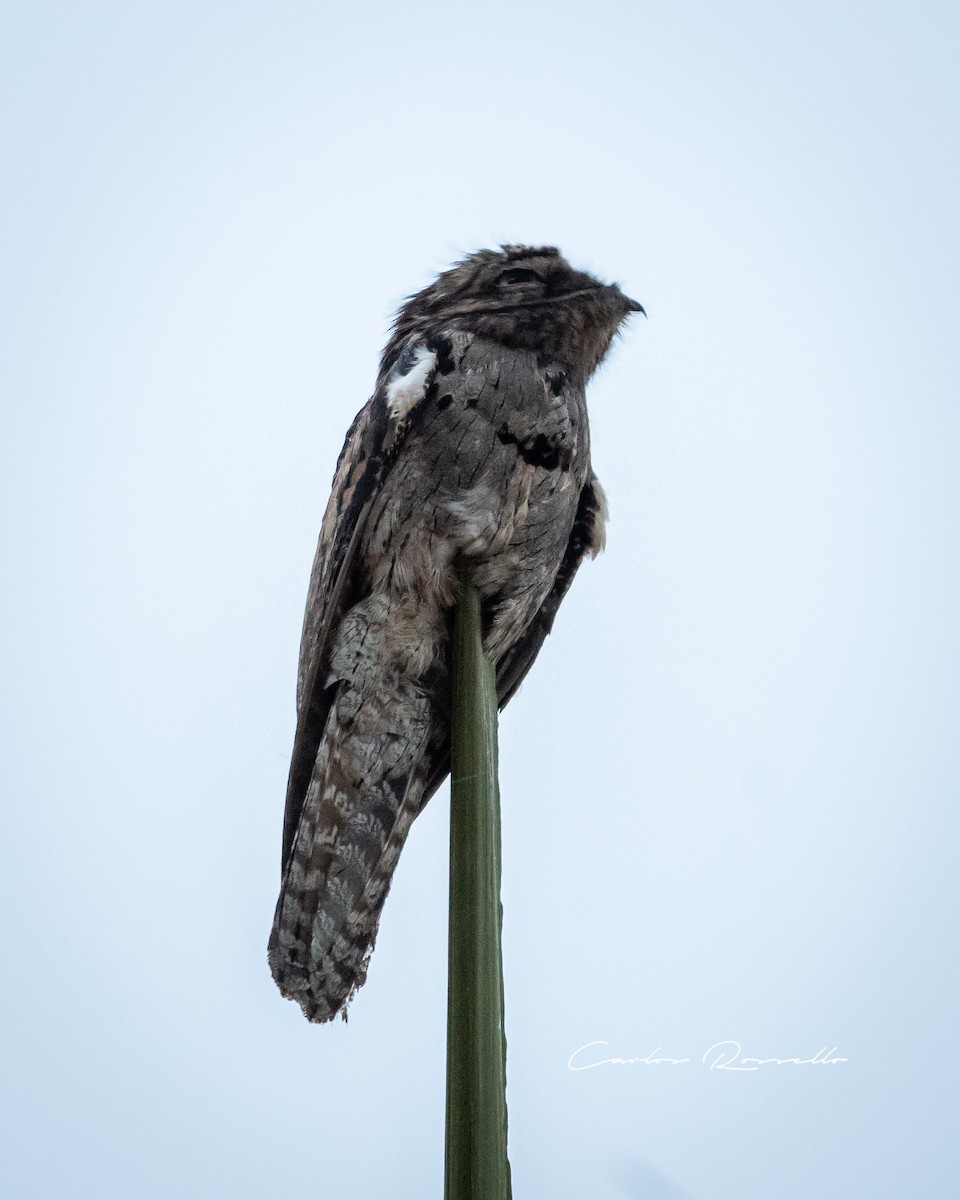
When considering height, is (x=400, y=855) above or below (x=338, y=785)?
below

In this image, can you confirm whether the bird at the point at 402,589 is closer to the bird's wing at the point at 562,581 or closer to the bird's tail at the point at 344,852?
the bird's tail at the point at 344,852

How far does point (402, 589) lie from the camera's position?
6.97 feet

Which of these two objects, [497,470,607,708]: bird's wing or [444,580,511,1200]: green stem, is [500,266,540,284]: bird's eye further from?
[444,580,511,1200]: green stem

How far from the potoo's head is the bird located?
11mm

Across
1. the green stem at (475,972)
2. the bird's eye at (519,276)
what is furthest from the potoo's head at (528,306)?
the green stem at (475,972)

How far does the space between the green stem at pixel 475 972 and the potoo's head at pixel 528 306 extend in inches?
40.2

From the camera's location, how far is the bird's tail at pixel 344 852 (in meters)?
2.12

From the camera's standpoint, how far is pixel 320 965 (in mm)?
2127

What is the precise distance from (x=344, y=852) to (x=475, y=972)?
2.92 ft

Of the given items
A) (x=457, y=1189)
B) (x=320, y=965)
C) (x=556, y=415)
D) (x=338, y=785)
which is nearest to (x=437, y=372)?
(x=556, y=415)

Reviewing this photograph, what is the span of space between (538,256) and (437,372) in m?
0.49

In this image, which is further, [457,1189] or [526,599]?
[526,599]

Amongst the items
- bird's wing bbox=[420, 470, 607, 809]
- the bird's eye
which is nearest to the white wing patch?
the bird's eye

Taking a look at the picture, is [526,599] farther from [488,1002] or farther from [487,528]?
[488,1002]
